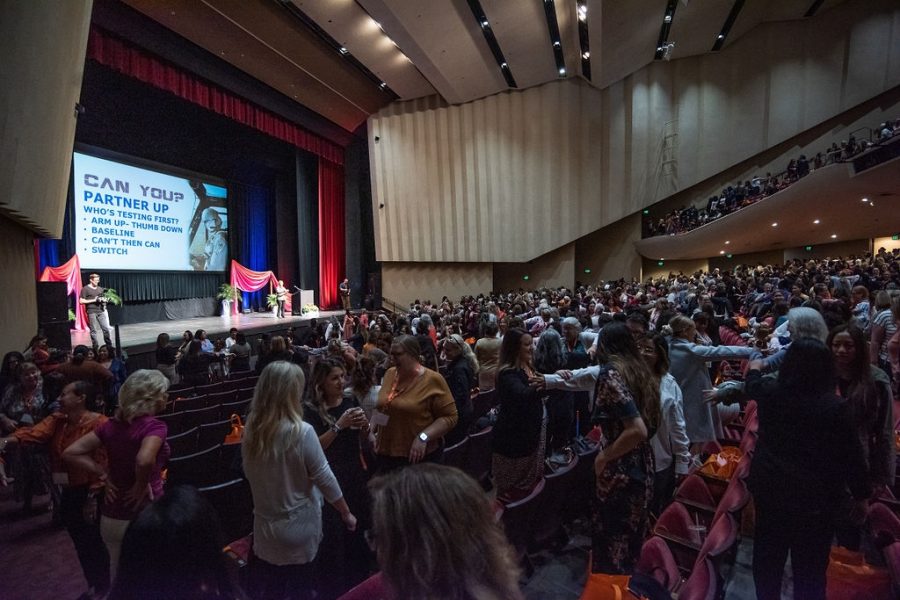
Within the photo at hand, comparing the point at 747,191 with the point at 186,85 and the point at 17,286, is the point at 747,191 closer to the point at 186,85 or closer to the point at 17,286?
the point at 186,85

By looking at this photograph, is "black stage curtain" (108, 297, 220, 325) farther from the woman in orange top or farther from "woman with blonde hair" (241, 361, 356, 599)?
"woman with blonde hair" (241, 361, 356, 599)

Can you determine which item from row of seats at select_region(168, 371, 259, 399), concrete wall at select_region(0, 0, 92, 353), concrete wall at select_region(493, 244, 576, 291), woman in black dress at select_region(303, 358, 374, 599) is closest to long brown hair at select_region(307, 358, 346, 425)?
woman in black dress at select_region(303, 358, 374, 599)

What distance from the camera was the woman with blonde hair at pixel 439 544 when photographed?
2.56ft

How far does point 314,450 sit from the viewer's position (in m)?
1.69

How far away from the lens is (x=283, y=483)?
1.66 meters

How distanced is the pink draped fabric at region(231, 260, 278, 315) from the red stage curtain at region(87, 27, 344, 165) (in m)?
4.64

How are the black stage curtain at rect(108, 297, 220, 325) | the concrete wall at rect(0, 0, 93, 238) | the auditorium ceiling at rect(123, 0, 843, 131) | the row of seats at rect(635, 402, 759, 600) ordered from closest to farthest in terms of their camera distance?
1. the row of seats at rect(635, 402, 759, 600)
2. the concrete wall at rect(0, 0, 93, 238)
3. the auditorium ceiling at rect(123, 0, 843, 131)
4. the black stage curtain at rect(108, 297, 220, 325)

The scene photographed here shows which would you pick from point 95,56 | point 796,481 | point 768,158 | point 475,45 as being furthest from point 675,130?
point 796,481

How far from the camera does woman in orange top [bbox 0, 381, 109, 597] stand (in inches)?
84.0

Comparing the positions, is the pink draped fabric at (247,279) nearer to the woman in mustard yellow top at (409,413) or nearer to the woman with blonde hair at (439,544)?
the woman in mustard yellow top at (409,413)

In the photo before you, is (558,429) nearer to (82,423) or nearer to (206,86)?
(82,423)

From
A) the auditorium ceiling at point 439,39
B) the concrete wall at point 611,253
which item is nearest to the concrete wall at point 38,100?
the auditorium ceiling at point 439,39

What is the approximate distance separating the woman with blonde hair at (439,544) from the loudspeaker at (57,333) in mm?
8195

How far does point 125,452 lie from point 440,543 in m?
1.67
